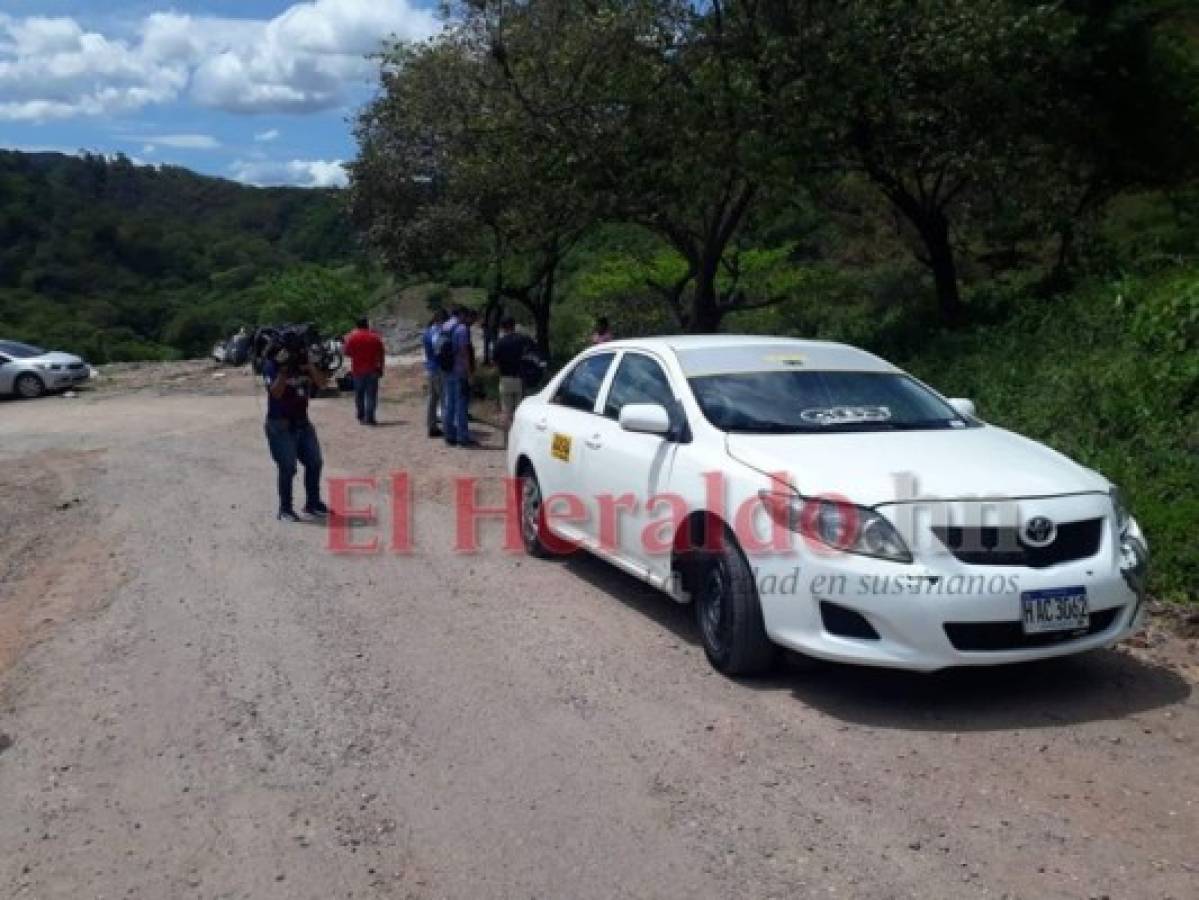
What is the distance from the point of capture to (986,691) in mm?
5812

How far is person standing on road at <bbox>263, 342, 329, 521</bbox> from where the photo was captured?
10.6 m

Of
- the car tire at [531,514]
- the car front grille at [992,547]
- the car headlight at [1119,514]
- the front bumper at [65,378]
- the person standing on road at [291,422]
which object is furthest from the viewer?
the front bumper at [65,378]

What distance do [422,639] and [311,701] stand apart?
1075 mm

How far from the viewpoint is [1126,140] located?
1736 cm

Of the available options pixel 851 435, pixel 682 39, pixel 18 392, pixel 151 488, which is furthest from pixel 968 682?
pixel 18 392

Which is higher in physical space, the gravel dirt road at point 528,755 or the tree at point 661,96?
the tree at point 661,96

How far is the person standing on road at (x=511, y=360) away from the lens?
1541 cm

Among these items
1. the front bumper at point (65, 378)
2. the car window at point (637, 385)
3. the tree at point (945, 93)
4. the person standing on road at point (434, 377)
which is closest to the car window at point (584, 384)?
the car window at point (637, 385)

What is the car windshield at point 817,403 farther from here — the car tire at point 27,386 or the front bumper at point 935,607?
the car tire at point 27,386

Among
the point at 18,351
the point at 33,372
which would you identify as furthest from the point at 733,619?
the point at 18,351

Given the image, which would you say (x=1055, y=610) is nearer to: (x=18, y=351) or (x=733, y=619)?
(x=733, y=619)

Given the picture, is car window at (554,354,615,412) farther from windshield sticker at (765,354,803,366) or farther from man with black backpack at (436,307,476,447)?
man with black backpack at (436,307,476,447)

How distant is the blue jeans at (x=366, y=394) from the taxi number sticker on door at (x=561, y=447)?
429 inches

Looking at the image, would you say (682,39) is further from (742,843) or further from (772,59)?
(742,843)
